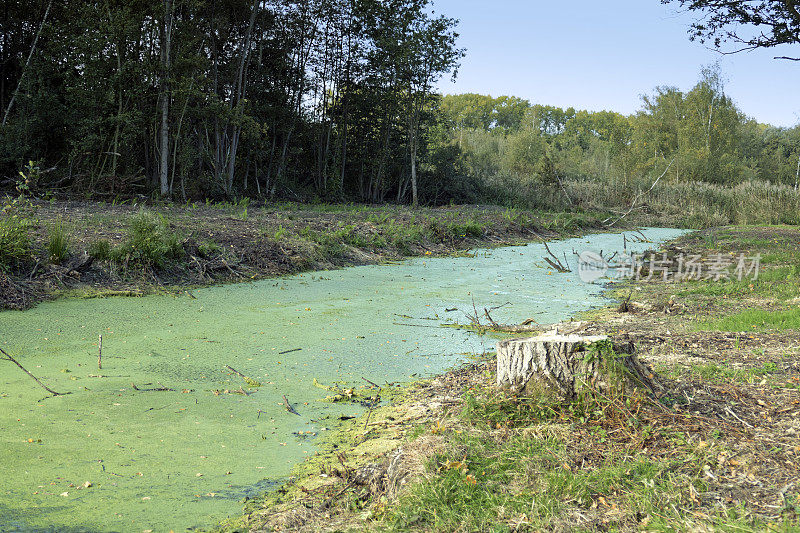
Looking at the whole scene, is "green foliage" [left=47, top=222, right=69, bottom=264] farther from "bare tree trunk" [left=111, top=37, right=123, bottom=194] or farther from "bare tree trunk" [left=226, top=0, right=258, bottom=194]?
"bare tree trunk" [left=226, top=0, right=258, bottom=194]

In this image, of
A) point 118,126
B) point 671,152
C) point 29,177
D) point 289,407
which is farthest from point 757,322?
point 671,152

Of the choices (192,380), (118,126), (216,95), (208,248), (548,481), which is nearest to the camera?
(548,481)

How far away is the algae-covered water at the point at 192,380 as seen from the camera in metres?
2.18

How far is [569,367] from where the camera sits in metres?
2.58

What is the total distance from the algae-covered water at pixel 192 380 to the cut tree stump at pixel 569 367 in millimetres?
960

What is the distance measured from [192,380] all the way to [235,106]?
11676 millimetres

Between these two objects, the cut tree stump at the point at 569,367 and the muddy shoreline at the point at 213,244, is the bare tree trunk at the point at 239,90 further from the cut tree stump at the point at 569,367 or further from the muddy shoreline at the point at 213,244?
the cut tree stump at the point at 569,367

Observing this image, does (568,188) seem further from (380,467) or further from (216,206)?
(380,467)

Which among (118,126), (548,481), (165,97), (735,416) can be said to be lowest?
(548,481)

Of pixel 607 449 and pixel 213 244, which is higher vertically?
pixel 213 244

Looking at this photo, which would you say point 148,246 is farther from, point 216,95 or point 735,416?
point 216,95

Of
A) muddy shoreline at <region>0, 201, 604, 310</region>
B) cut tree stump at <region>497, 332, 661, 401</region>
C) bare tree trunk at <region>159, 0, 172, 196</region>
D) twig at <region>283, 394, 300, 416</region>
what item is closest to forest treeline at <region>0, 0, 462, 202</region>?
bare tree trunk at <region>159, 0, 172, 196</region>

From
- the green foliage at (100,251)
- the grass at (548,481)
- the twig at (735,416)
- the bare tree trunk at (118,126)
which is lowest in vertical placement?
the grass at (548,481)

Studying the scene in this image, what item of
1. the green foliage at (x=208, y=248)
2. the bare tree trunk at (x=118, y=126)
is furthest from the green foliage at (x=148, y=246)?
the bare tree trunk at (x=118, y=126)
